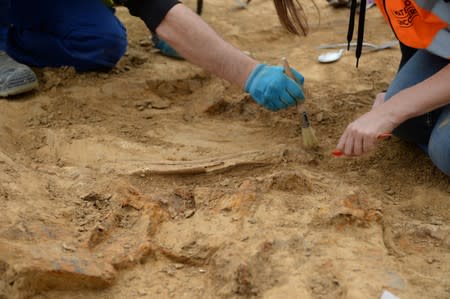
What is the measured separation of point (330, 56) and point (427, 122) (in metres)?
1.00

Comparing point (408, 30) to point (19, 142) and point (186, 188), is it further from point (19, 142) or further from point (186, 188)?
point (19, 142)

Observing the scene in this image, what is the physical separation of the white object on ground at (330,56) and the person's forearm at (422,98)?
3.84 feet

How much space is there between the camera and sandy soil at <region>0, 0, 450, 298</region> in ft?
4.97

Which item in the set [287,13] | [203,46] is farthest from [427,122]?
[203,46]

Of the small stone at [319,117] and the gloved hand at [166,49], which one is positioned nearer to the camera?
the small stone at [319,117]

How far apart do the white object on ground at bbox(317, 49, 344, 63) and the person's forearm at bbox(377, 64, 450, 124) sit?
117 cm

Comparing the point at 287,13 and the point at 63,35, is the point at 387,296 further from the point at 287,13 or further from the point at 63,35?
the point at 63,35

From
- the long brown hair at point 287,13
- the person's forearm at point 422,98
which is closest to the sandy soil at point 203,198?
the person's forearm at point 422,98

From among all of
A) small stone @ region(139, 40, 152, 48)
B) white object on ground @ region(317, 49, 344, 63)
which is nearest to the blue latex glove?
white object on ground @ region(317, 49, 344, 63)

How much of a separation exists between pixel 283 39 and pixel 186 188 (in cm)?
164

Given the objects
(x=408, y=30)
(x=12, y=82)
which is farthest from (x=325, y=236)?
(x=12, y=82)

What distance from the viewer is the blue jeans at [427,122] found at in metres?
1.88

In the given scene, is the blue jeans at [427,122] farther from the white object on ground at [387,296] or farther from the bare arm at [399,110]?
the white object on ground at [387,296]

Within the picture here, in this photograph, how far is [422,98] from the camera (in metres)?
1.73
